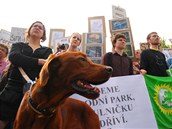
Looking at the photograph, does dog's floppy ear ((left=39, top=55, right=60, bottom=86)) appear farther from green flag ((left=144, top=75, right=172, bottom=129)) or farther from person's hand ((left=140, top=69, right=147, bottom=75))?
green flag ((left=144, top=75, right=172, bottom=129))

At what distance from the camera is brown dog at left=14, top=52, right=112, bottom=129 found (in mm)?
2488

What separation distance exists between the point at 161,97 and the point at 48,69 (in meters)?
3.27

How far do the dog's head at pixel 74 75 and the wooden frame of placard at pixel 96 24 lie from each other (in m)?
4.71

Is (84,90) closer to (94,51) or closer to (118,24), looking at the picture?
(94,51)

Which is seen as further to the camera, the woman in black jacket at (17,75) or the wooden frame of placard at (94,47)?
the wooden frame of placard at (94,47)

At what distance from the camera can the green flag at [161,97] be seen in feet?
16.6

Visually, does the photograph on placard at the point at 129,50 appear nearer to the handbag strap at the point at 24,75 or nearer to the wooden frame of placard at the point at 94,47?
the wooden frame of placard at the point at 94,47

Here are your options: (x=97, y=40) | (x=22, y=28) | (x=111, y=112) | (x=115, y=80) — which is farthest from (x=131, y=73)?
(x=22, y=28)

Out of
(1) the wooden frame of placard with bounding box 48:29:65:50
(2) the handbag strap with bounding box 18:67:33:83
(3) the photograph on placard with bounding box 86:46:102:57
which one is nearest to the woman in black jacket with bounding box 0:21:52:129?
(2) the handbag strap with bounding box 18:67:33:83

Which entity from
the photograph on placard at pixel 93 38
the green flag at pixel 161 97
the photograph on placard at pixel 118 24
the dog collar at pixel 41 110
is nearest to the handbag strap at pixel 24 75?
the dog collar at pixel 41 110

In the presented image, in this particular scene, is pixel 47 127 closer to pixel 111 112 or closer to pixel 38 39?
pixel 38 39

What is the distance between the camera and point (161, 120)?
5.04 m

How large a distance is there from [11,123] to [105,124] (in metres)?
1.90

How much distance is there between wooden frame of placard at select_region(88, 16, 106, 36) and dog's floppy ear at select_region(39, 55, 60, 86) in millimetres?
4746
